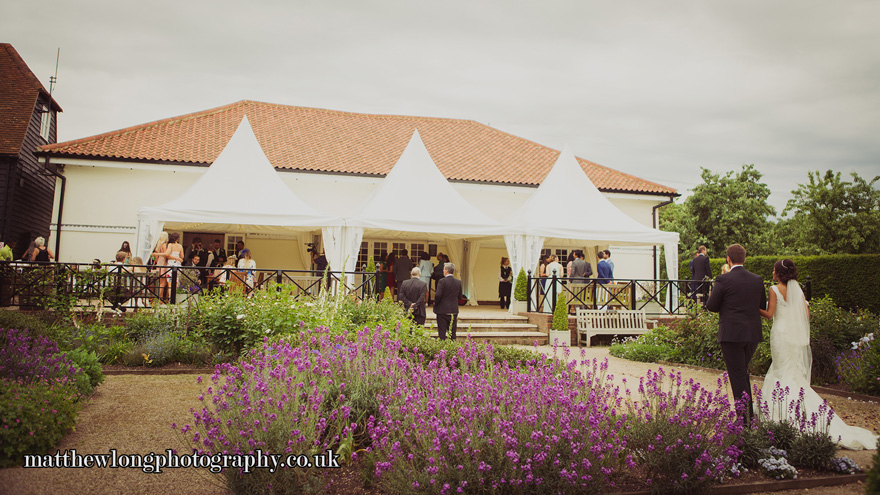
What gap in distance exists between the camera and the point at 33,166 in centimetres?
1917

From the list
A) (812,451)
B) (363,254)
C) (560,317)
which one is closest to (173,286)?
(560,317)

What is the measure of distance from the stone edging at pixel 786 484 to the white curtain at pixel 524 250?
31.5 ft

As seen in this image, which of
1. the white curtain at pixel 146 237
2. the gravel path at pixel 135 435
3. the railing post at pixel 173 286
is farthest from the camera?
the white curtain at pixel 146 237

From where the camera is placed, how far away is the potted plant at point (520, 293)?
44.4 feet

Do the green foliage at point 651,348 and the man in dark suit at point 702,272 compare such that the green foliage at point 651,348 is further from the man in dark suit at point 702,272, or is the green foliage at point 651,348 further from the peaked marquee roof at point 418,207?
the peaked marquee roof at point 418,207

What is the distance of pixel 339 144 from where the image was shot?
2097cm

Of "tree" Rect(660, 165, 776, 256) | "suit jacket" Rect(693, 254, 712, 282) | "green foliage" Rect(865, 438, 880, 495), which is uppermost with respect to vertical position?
"tree" Rect(660, 165, 776, 256)

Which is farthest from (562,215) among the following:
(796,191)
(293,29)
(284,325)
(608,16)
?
(796,191)

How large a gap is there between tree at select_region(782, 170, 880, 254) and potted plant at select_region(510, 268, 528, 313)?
19815 mm

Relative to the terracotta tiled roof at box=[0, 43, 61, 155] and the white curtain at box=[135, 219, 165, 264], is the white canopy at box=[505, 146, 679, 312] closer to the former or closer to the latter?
the white curtain at box=[135, 219, 165, 264]

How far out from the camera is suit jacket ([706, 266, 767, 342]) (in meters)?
5.05

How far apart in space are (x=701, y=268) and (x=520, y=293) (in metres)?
4.40

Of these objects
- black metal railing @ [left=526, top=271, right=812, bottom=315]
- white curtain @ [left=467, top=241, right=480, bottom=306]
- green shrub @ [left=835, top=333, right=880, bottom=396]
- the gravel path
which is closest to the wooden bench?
black metal railing @ [left=526, top=271, right=812, bottom=315]

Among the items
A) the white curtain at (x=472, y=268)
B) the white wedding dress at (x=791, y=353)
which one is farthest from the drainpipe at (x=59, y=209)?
the white wedding dress at (x=791, y=353)
